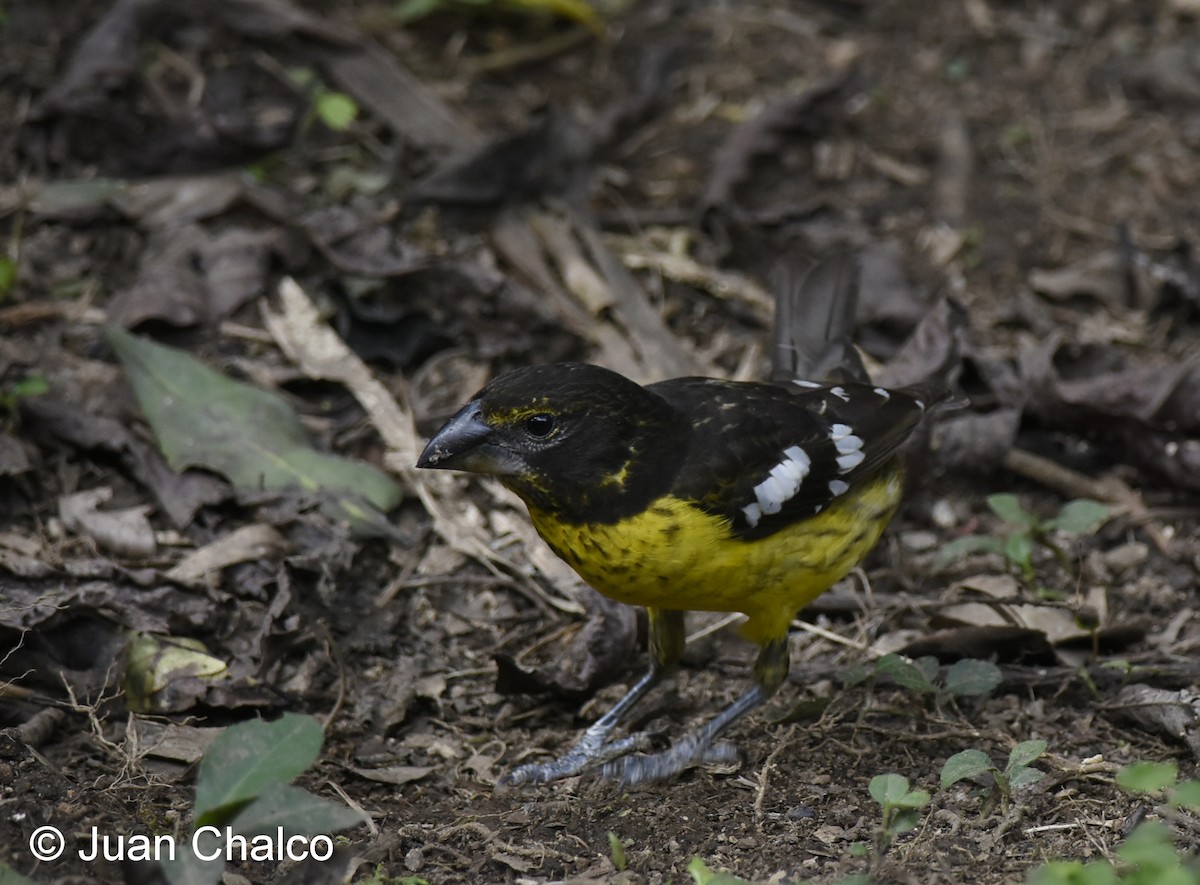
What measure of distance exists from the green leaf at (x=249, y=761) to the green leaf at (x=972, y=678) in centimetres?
209

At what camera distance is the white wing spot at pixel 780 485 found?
13.5ft

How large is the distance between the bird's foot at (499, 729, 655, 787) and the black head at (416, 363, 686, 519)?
815mm

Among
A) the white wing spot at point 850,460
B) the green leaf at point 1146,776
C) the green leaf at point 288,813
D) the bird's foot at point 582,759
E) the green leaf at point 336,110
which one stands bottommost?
the bird's foot at point 582,759

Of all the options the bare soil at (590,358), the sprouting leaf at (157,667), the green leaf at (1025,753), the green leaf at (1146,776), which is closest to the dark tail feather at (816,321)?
the bare soil at (590,358)

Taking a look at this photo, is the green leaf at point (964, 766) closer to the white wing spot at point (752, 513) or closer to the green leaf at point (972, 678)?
the green leaf at point (972, 678)

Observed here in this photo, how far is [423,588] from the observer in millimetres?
5020

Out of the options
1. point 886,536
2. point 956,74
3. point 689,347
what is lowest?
point 886,536

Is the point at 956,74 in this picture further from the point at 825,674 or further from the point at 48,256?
the point at 48,256

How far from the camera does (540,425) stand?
3963 millimetres

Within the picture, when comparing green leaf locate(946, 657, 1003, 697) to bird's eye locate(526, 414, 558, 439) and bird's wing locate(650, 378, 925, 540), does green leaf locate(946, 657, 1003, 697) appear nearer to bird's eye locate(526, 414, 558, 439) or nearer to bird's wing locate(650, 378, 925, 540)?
bird's wing locate(650, 378, 925, 540)

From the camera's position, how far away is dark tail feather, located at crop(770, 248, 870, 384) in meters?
5.29

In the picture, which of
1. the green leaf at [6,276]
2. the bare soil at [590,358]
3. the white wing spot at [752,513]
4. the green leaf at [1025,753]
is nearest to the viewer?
the green leaf at [1025,753]

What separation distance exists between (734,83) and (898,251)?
152cm

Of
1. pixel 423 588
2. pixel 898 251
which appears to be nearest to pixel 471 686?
pixel 423 588
